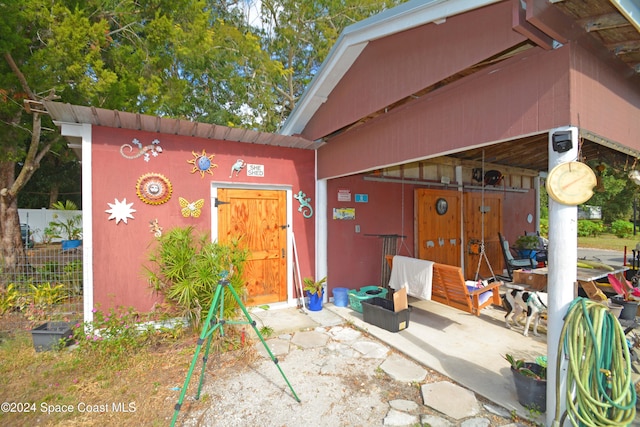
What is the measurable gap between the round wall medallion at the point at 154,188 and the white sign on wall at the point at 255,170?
1127mm

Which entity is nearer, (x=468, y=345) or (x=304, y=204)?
(x=468, y=345)

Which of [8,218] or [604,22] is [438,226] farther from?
[8,218]

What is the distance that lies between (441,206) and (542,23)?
4.72 meters

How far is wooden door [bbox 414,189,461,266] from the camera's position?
244 inches

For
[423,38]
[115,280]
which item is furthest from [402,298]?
[115,280]

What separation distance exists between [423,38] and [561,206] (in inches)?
79.0

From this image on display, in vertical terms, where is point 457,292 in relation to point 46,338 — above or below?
above

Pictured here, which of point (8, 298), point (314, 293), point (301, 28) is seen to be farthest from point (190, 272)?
point (301, 28)

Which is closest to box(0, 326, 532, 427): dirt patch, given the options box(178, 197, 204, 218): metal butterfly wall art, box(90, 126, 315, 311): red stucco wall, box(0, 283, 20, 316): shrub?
box(90, 126, 315, 311): red stucco wall

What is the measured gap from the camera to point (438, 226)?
21.3 feet

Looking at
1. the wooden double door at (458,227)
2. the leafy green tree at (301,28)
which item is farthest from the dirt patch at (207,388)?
the leafy green tree at (301,28)

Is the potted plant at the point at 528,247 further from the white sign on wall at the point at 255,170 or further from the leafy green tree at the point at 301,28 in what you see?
the leafy green tree at the point at 301,28

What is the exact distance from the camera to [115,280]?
3812 millimetres

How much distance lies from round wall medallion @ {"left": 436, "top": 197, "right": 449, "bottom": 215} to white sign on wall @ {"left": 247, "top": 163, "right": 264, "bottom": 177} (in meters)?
3.76
